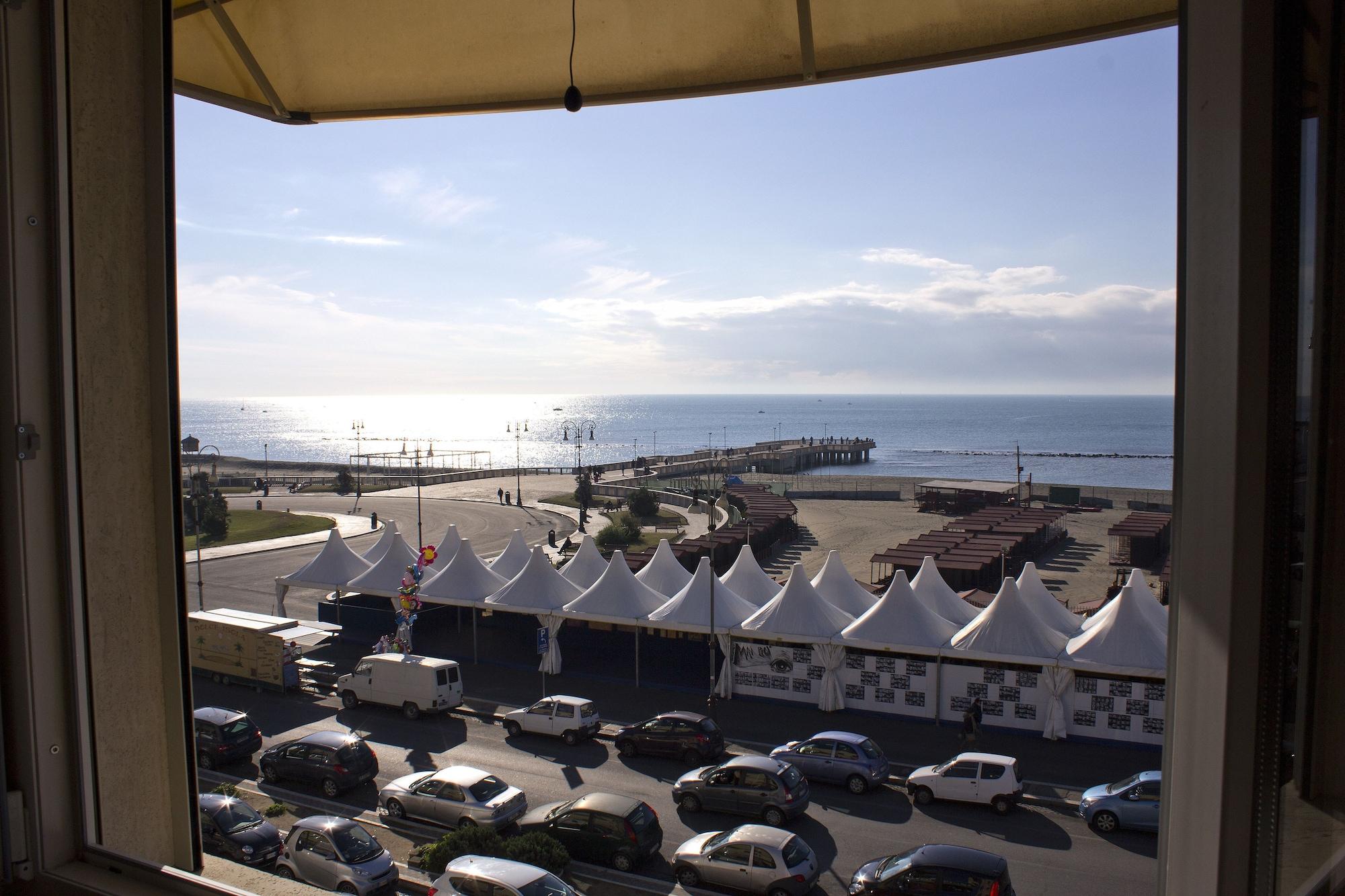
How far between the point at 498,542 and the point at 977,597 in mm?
15075

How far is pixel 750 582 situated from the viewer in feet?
41.1

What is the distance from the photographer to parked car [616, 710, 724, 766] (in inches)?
357

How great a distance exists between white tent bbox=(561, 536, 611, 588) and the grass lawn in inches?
525

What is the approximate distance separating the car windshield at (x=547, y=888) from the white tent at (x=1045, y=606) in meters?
7.16

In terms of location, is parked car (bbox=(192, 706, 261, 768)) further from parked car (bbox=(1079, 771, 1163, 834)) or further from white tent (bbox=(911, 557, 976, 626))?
parked car (bbox=(1079, 771, 1163, 834))

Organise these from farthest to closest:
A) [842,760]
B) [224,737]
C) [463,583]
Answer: [463,583], [224,737], [842,760]

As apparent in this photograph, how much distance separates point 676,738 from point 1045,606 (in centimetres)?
489

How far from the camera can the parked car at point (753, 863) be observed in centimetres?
626

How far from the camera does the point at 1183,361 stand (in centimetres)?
92

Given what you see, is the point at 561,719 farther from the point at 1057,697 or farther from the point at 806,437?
the point at 806,437

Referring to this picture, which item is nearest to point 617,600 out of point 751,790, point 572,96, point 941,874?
point 751,790

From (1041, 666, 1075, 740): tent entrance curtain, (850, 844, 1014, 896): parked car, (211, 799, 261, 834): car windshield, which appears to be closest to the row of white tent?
(1041, 666, 1075, 740): tent entrance curtain

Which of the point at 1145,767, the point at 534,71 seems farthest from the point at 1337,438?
the point at 1145,767

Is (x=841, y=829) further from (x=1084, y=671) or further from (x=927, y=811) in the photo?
(x=1084, y=671)
